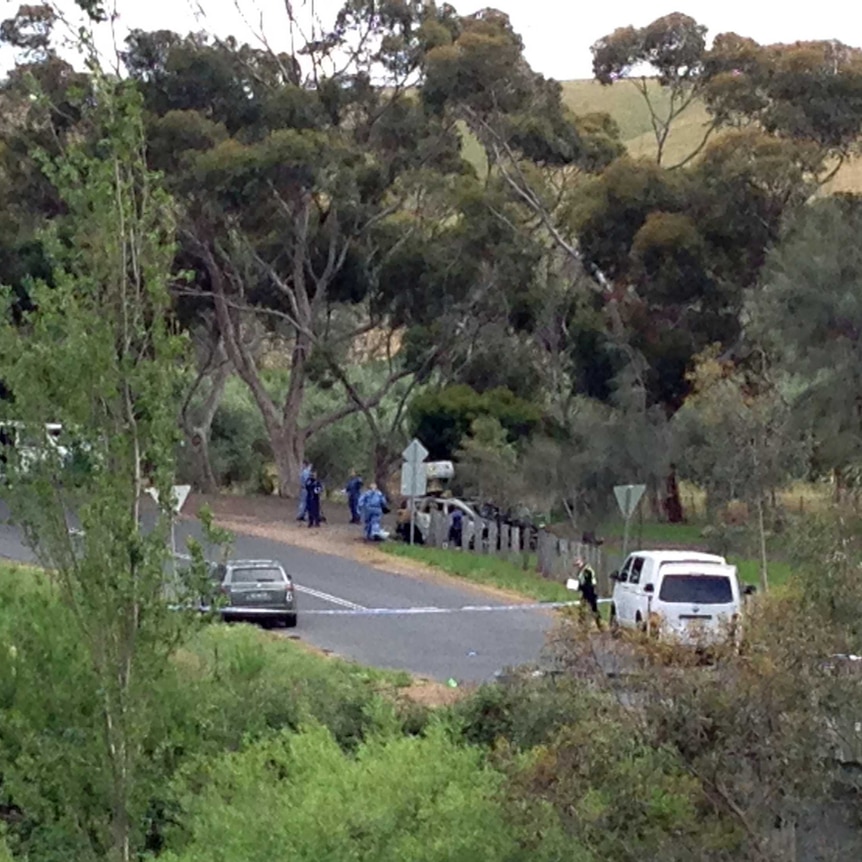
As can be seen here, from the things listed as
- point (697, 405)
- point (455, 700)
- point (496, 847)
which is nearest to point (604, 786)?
point (496, 847)

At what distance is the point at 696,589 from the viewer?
24.5 m

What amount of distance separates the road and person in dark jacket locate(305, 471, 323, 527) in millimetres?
5582

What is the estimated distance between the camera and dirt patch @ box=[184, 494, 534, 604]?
35.8 m

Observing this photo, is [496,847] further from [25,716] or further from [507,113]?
[507,113]

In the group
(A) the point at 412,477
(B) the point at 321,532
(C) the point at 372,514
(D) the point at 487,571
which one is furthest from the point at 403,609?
(B) the point at 321,532

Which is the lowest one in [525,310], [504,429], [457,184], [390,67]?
[504,429]

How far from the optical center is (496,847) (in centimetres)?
1180

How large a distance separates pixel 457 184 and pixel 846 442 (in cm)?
1496

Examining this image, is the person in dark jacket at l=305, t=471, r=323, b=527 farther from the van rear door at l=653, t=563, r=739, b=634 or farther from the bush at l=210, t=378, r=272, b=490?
the van rear door at l=653, t=563, r=739, b=634

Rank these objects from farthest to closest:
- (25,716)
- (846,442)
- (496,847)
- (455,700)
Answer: (846,442) < (455,700) < (25,716) < (496,847)

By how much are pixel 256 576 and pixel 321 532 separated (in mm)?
14611

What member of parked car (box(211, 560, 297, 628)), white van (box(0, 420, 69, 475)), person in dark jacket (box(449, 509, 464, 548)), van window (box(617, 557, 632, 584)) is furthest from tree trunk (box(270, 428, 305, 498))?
white van (box(0, 420, 69, 475))

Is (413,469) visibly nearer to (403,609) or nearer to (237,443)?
(403,609)

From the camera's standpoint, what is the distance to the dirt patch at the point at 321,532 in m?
35.8
